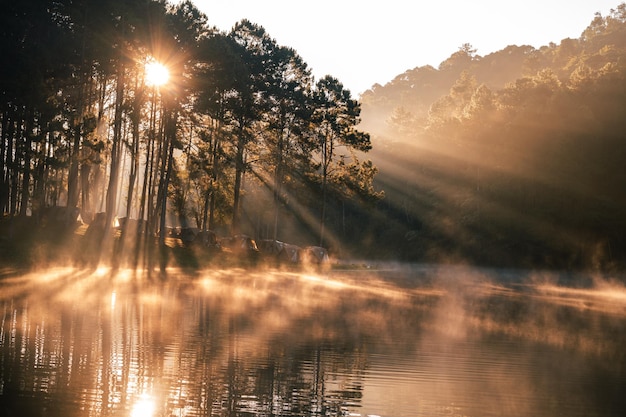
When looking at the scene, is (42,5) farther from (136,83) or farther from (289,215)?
(289,215)

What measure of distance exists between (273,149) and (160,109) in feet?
54.3

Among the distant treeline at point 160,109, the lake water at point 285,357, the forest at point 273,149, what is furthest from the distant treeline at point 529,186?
the lake water at point 285,357

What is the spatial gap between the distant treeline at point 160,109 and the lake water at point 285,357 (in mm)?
19524

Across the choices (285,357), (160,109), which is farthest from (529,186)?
(285,357)

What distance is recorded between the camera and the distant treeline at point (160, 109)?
4684 cm

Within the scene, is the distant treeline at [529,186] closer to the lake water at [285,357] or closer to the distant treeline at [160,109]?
the distant treeline at [160,109]

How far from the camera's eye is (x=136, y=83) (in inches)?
2196

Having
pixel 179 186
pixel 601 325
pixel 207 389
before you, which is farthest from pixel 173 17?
pixel 207 389

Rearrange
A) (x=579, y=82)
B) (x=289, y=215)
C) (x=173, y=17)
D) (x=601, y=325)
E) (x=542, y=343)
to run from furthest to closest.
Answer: (x=579, y=82), (x=289, y=215), (x=173, y=17), (x=601, y=325), (x=542, y=343)

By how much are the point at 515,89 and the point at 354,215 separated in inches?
1284

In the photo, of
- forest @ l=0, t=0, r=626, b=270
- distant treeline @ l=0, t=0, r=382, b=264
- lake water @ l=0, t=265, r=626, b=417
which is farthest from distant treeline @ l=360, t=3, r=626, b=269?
lake water @ l=0, t=265, r=626, b=417

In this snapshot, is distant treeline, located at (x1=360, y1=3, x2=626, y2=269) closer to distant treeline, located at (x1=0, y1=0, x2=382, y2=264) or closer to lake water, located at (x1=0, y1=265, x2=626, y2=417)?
distant treeline, located at (x1=0, y1=0, x2=382, y2=264)

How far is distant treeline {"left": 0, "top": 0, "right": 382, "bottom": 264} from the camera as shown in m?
46.8

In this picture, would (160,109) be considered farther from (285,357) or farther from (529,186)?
(529,186)
